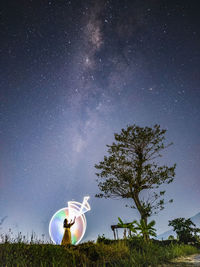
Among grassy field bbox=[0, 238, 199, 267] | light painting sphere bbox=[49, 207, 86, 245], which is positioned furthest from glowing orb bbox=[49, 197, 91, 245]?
grassy field bbox=[0, 238, 199, 267]

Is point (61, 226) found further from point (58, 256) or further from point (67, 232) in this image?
point (58, 256)

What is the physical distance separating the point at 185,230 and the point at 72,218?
9.99 meters

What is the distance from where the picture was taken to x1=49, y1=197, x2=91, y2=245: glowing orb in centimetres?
1321

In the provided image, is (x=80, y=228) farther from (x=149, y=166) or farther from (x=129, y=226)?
(x=149, y=166)

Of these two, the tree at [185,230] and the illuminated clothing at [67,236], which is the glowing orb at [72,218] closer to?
the illuminated clothing at [67,236]

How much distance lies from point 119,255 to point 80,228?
665 cm

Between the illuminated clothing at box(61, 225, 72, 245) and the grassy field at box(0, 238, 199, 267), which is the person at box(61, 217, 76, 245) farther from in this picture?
the grassy field at box(0, 238, 199, 267)

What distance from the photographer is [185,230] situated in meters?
16.4

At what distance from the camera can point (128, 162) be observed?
17.3 m

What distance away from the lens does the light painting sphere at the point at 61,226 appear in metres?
13.1

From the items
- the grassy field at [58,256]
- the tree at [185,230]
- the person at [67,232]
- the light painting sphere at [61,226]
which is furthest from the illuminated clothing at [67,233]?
the tree at [185,230]

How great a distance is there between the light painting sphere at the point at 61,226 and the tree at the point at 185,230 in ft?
28.5

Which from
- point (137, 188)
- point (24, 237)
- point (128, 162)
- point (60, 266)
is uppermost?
point (128, 162)

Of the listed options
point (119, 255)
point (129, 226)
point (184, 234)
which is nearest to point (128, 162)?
point (129, 226)
